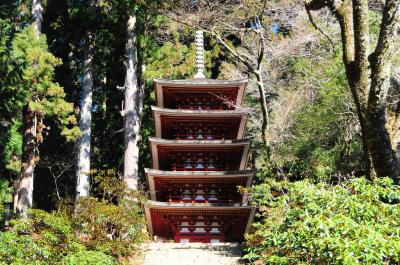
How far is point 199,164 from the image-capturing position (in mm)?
13242

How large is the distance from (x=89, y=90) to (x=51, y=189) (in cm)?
618

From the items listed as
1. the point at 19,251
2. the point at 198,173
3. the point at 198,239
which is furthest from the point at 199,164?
the point at 19,251

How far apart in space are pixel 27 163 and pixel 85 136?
96.4 inches

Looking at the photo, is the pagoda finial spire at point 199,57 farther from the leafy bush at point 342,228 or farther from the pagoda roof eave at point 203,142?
the leafy bush at point 342,228

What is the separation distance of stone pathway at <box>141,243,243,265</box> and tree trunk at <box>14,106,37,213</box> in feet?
12.7

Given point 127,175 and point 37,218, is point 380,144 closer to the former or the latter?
point 37,218

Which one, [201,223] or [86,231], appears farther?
[201,223]

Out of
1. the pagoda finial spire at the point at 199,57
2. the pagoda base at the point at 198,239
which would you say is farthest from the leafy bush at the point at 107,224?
the pagoda finial spire at the point at 199,57

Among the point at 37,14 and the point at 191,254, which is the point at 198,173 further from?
the point at 37,14

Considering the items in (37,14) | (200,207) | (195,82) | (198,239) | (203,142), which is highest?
(37,14)

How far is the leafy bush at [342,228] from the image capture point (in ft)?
11.6

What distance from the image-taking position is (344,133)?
1312cm

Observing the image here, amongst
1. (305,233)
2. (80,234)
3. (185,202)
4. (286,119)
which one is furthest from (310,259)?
(286,119)

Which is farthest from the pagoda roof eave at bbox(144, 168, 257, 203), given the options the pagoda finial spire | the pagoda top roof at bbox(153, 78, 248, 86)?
the pagoda finial spire
